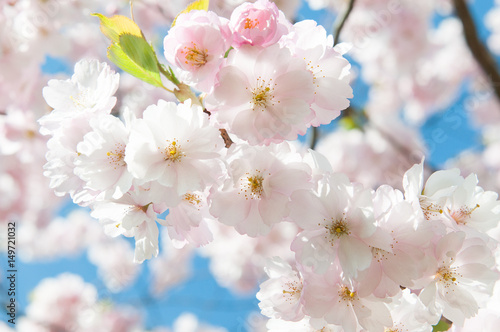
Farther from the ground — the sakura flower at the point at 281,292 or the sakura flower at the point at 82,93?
the sakura flower at the point at 82,93

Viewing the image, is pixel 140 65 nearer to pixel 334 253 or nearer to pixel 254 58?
pixel 254 58

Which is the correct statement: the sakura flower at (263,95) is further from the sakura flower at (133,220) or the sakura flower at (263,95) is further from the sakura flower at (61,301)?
the sakura flower at (61,301)

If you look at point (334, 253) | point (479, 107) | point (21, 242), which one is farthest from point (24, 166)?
point (479, 107)

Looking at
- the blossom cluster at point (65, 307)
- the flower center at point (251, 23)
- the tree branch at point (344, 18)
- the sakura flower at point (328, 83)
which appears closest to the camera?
the flower center at point (251, 23)

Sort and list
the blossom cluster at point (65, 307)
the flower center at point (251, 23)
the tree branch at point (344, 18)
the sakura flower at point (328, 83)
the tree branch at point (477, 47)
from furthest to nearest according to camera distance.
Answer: the blossom cluster at point (65, 307) → the tree branch at point (477, 47) → the tree branch at point (344, 18) → the sakura flower at point (328, 83) → the flower center at point (251, 23)

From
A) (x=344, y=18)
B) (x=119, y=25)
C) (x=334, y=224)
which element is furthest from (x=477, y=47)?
(x=119, y=25)

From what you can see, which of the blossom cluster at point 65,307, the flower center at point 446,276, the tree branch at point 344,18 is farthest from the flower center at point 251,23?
the blossom cluster at point 65,307

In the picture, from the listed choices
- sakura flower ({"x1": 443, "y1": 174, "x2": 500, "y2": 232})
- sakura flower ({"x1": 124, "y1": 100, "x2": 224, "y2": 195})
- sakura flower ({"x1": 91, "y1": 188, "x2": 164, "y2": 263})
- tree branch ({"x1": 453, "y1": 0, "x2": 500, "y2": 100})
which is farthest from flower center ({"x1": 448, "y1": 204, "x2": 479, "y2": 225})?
tree branch ({"x1": 453, "y1": 0, "x2": 500, "y2": 100})
